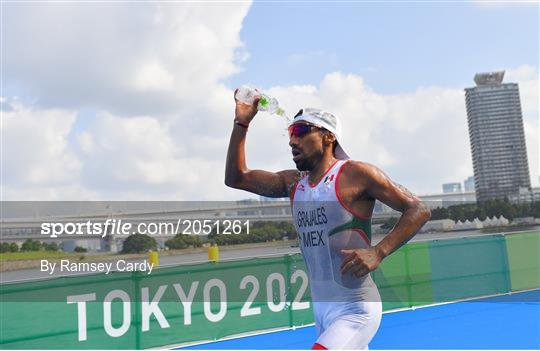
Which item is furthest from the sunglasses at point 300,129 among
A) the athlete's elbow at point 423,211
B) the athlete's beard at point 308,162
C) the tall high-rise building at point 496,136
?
the tall high-rise building at point 496,136

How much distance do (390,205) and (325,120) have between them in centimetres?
62

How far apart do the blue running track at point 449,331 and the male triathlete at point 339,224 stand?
5.24 meters

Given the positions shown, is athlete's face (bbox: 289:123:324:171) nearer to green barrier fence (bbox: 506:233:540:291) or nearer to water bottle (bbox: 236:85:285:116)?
water bottle (bbox: 236:85:285:116)

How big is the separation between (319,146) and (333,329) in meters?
1.02

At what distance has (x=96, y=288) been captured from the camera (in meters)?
9.27

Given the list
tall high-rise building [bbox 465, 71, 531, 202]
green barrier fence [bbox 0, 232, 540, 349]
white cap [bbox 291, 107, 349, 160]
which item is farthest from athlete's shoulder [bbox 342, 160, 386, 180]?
tall high-rise building [bbox 465, 71, 531, 202]

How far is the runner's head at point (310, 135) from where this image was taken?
353cm

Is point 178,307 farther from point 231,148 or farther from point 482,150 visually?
point 482,150

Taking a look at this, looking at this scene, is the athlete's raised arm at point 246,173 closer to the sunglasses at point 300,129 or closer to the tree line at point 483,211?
the sunglasses at point 300,129

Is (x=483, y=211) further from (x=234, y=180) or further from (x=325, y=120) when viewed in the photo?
(x=325, y=120)

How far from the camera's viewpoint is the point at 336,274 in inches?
135

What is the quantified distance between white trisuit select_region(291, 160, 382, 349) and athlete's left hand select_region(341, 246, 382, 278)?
106 millimetres

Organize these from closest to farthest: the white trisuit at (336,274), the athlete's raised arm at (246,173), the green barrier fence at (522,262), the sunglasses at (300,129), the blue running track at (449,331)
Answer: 1. the white trisuit at (336,274)
2. the sunglasses at (300,129)
3. the athlete's raised arm at (246,173)
4. the blue running track at (449,331)
5. the green barrier fence at (522,262)

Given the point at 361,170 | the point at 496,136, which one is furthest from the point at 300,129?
the point at 496,136
